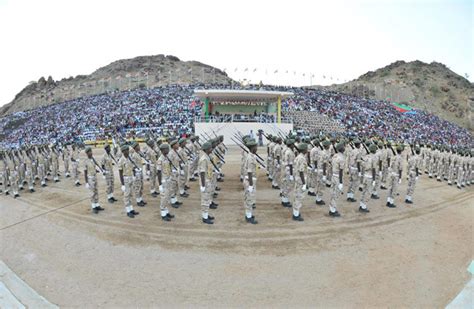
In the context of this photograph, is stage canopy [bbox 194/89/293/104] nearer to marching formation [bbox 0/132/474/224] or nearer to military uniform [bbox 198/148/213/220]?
marching formation [bbox 0/132/474/224]

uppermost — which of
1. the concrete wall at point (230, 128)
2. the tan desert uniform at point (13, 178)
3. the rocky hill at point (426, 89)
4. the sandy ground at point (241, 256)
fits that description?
the rocky hill at point (426, 89)

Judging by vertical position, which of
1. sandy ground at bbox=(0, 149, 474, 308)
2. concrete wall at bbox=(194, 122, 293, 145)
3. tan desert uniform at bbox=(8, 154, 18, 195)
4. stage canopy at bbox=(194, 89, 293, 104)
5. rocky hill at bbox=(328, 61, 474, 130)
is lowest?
sandy ground at bbox=(0, 149, 474, 308)

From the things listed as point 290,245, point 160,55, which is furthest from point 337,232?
point 160,55

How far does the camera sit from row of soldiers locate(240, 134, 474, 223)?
7.79 metres

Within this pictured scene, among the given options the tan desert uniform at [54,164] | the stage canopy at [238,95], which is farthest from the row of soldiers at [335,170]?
the stage canopy at [238,95]

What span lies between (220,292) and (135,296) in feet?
4.43

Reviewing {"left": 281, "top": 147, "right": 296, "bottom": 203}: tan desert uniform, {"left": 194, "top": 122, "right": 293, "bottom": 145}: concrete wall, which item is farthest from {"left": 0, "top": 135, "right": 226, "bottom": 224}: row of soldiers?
{"left": 194, "top": 122, "right": 293, "bottom": 145}: concrete wall

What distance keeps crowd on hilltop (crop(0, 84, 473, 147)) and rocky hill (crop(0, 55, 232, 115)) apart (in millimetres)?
31846

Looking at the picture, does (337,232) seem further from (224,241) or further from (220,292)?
(220,292)

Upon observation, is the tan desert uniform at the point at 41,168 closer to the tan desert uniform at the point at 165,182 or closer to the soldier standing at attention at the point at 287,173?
the tan desert uniform at the point at 165,182

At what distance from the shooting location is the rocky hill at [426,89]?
236ft

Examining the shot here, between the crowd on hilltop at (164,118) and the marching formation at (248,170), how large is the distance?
16.9 metres

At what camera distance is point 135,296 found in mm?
4555

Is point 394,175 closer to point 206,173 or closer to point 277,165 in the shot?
point 277,165
